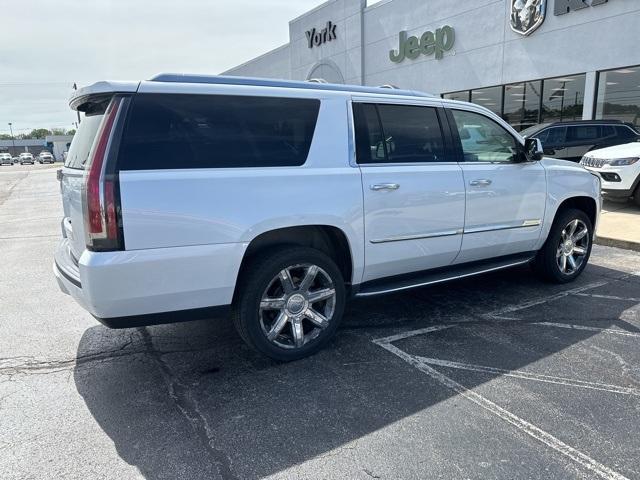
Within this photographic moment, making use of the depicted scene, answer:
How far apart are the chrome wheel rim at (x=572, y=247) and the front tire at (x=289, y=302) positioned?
3039mm

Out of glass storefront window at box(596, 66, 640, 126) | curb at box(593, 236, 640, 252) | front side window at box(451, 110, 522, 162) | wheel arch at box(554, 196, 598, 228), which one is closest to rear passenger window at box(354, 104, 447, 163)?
front side window at box(451, 110, 522, 162)

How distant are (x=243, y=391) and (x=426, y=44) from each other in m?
18.8

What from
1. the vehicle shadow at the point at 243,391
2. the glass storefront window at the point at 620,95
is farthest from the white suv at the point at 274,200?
the glass storefront window at the point at 620,95

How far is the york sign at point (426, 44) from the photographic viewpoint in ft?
59.5

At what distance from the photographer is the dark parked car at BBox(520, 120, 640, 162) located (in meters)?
12.2

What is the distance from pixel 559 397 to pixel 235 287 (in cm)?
225

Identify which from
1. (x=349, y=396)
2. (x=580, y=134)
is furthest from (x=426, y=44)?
(x=349, y=396)

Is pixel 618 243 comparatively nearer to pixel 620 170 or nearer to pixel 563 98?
pixel 620 170

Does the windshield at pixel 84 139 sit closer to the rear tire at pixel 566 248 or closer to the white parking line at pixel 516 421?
the white parking line at pixel 516 421

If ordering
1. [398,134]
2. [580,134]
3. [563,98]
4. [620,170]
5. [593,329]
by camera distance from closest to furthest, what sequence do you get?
1. [398,134]
2. [593,329]
3. [620,170]
4. [580,134]
5. [563,98]

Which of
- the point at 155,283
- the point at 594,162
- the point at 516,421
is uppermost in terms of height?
the point at 594,162

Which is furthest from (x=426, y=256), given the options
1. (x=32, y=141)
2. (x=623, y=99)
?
(x=32, y=141)

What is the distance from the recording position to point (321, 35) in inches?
997

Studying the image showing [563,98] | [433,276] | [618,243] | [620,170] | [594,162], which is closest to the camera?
[433,276]
